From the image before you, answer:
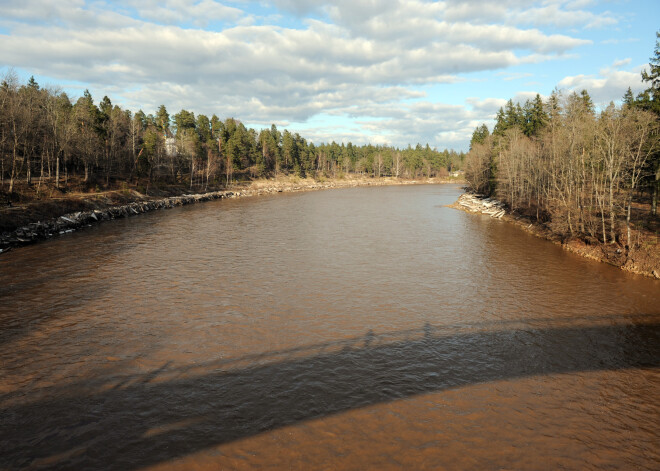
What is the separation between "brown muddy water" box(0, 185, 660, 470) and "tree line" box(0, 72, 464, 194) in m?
28.7

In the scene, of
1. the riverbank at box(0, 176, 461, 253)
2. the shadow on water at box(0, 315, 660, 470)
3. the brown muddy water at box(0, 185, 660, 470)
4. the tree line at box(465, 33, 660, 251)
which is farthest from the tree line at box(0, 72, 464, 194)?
the tree line at box(465, 33, 660, 251)

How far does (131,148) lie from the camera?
7812cm

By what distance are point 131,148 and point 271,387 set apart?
81.0 metres

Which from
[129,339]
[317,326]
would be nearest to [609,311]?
[317,326]

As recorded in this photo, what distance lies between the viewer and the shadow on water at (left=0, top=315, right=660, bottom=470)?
1064 cm

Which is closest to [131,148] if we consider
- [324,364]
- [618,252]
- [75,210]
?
[75,210]

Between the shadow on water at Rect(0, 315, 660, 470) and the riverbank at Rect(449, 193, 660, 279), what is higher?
the riverbank at Rect(449, 193, 660, 279)

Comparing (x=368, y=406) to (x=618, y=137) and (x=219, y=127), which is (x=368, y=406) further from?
(x=219, y=127)

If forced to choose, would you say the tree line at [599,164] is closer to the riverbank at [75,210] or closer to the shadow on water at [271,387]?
the shadow on water at [271,387]

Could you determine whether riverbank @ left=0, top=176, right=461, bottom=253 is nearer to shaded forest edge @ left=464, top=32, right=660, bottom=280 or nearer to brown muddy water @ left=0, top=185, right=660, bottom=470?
brown muddy water @ left=0, top=185, right=660, bottom=470

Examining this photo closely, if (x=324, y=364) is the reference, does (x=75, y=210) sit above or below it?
above

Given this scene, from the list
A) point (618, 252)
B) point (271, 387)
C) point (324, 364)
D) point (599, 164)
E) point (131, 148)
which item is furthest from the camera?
point (131, 148)

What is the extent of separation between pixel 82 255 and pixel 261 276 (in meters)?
18.1

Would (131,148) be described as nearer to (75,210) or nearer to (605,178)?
(75,210)
